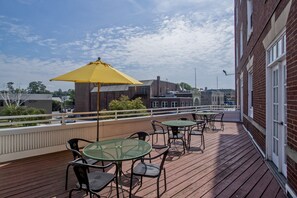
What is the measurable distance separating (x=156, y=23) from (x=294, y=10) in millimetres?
7006

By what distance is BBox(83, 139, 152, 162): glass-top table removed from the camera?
8.34ft

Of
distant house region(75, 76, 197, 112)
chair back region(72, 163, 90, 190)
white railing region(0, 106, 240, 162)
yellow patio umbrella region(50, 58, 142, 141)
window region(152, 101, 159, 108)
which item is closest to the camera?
chair back region(72, 163, 90, 190)

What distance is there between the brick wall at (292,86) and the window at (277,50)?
49 cm

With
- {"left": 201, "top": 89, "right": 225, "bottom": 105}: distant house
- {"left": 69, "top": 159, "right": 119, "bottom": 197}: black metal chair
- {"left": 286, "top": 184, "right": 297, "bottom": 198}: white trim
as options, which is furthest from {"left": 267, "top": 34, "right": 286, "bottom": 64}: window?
{"left": 201, "top": 89, "right": 225, "bottom": 105}: distant house

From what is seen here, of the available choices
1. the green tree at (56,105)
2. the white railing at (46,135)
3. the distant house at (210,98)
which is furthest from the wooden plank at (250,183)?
the green tree at (56,105)

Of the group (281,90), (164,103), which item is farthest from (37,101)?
(281,90)

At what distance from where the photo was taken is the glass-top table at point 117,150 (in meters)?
2.54

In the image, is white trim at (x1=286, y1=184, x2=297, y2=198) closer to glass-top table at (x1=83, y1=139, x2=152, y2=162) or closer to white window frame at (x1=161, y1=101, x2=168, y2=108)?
glass-top table at (x1=83, y1=139, x2=152, y2=162)

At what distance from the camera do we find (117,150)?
2.87m

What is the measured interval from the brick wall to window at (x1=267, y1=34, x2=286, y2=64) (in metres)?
0.49

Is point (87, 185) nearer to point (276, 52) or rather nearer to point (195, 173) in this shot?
point (195, 173)

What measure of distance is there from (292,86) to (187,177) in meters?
2.09

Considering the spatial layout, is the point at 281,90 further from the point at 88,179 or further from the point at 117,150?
the point at 88,179

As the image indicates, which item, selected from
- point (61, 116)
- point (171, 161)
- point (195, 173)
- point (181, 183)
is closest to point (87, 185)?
point (181, 183)
